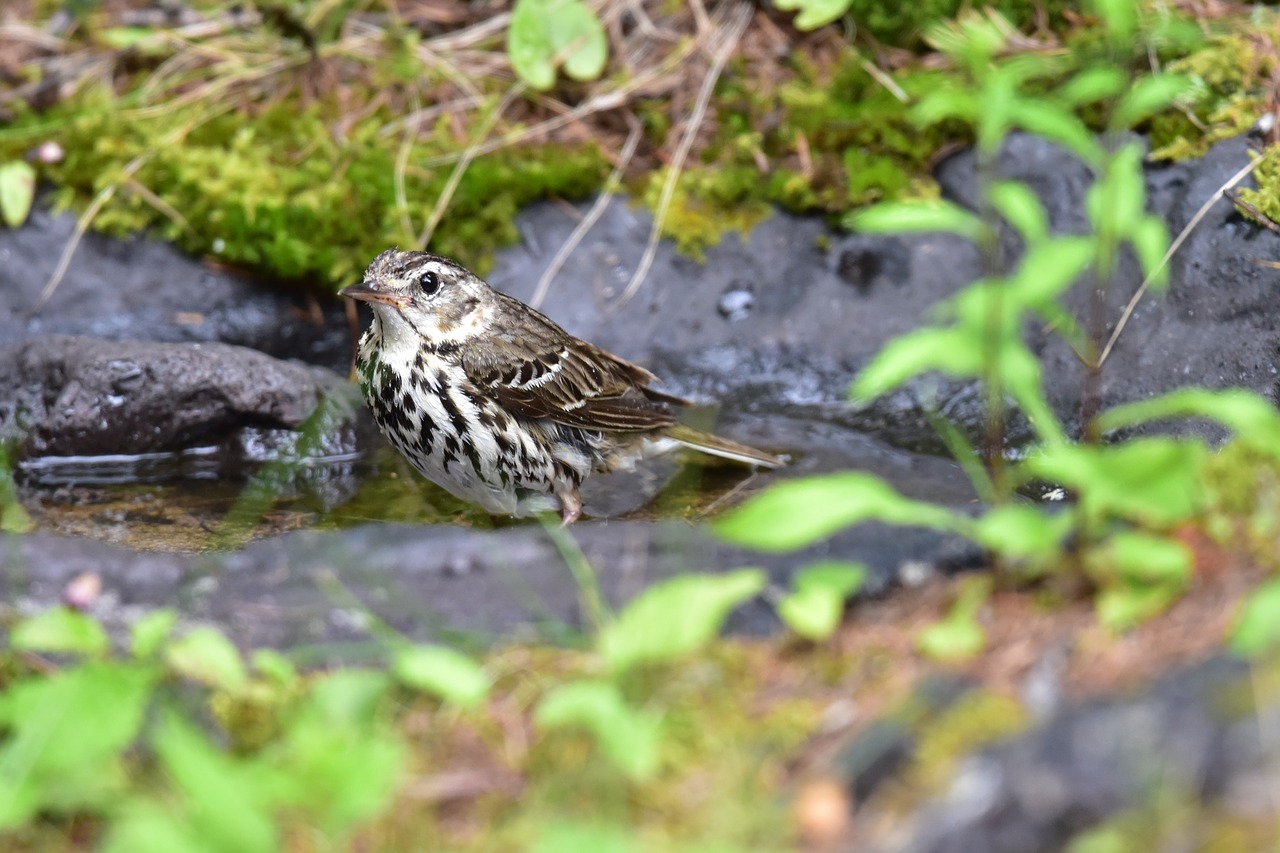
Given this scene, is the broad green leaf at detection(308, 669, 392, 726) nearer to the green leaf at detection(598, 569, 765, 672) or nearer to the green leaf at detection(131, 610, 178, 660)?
the green leaf at detection(131, 610, 178, 660)

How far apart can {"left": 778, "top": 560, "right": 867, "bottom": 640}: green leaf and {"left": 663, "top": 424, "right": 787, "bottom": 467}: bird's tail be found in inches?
112

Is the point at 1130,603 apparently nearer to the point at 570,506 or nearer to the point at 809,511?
the point at 809,511

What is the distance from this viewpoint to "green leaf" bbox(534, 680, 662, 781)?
8.51 ft

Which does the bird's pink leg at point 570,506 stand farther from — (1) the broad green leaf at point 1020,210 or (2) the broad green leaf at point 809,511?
(1) the broad green leaf at point 1020,210

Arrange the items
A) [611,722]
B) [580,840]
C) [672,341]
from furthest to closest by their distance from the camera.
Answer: [672,341] → [611,722] → [580,840]

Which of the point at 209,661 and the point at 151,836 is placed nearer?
the point at 151,836

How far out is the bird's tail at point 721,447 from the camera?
242 inches

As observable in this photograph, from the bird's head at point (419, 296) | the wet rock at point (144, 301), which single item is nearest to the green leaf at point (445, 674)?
the bird's head at point (419, 296)

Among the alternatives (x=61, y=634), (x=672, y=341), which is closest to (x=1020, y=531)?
(x=61, y=634)

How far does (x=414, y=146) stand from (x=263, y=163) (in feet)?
2.68

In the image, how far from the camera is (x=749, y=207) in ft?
→ 22.9

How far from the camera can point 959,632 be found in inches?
116

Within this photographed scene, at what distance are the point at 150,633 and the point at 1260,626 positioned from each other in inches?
93.1

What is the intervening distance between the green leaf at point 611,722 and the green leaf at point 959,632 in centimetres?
62
